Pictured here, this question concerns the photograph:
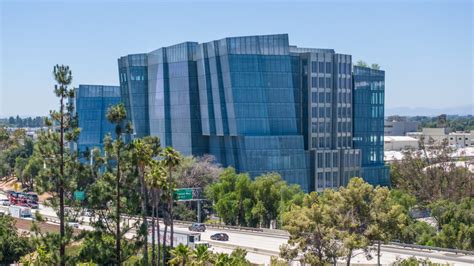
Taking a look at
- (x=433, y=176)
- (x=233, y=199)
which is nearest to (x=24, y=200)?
(x=233, y=199)

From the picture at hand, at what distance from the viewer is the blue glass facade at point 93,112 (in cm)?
15362

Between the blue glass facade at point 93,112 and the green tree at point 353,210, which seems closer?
the green tree at point 353,210

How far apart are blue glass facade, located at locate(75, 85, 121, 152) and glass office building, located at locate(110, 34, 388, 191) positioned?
81.0 feet

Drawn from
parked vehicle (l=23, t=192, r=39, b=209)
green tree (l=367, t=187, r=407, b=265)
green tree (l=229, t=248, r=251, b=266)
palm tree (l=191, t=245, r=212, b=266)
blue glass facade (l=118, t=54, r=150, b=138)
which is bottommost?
parked vehicle (l=23, t=192, r=39, b=209)

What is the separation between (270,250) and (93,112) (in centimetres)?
9113

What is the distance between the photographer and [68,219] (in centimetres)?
5509

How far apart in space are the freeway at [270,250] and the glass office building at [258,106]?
2563 cm

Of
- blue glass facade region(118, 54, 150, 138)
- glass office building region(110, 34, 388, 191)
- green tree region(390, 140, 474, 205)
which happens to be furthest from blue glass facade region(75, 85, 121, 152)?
green tree region(390, 140, 474, 205)

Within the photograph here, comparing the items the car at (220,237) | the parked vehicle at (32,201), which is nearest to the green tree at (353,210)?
the car at (220,237)

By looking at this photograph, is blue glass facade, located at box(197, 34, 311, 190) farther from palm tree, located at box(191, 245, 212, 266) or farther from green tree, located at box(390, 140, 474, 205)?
palm tree, located at box(191, 245, 212, 266)

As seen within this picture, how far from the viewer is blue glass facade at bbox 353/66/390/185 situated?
126 m

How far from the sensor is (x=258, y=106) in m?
112

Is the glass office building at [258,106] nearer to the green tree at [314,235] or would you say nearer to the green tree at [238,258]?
the green tree at [238,258]

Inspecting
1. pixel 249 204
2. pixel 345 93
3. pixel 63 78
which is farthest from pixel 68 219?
pixel 345 93
